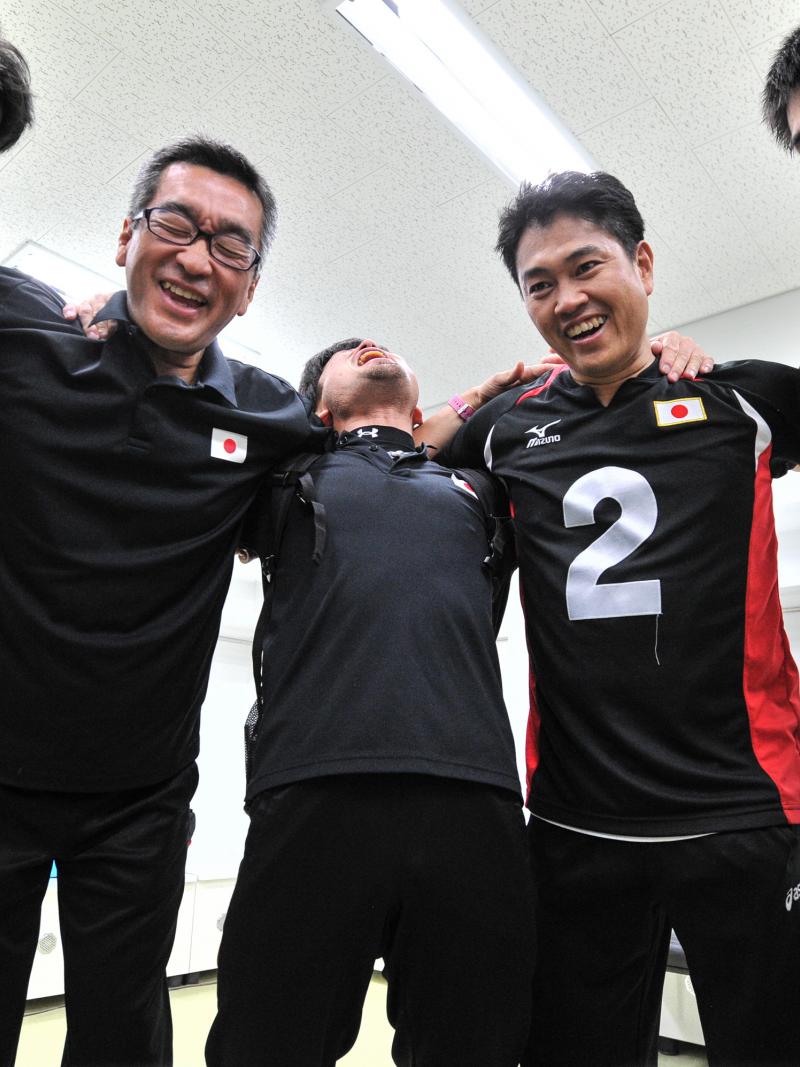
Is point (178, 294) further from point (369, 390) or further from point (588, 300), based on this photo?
point (588, 300)

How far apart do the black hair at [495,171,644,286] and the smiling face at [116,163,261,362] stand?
1.92ft

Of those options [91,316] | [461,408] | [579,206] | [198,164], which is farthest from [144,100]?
[579,206]

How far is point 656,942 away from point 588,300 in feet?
3.90

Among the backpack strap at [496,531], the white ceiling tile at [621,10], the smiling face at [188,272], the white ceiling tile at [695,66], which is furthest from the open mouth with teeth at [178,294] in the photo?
the white ceiling tile at [695,66]

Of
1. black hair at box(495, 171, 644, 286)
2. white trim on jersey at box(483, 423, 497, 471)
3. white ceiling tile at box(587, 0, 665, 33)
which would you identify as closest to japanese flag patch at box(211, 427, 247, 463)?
white trim on jersey at box(483, 423, 497, 471)

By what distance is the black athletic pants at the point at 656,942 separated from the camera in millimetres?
1115

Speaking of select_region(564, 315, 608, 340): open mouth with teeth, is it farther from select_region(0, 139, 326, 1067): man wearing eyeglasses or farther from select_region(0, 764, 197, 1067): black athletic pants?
select_region(0, 764, 197, 1067): black athletic pants

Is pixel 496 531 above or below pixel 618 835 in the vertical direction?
above

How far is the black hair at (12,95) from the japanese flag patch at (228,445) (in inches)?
26.0

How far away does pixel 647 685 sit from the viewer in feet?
4.17

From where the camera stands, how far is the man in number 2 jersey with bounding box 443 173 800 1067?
3.78 ft

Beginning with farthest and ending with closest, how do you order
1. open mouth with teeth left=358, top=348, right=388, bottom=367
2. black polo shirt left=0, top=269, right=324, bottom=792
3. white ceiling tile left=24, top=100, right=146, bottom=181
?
white ceiling tile left=24, top=100, right=146, bottom=181
open mouth with teeth left=358, top=348, right=388, bottom=367
black polo shirt left=0, top=269, right=324, bottom=792

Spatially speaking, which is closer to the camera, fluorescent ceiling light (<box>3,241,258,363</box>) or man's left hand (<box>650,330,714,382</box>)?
man's left hand (<box>650,330,714,382</box>)

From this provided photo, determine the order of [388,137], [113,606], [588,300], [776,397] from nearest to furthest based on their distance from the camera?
1. [113,606]
2. [776,397]
3. [588,300]
4. [388,137]
